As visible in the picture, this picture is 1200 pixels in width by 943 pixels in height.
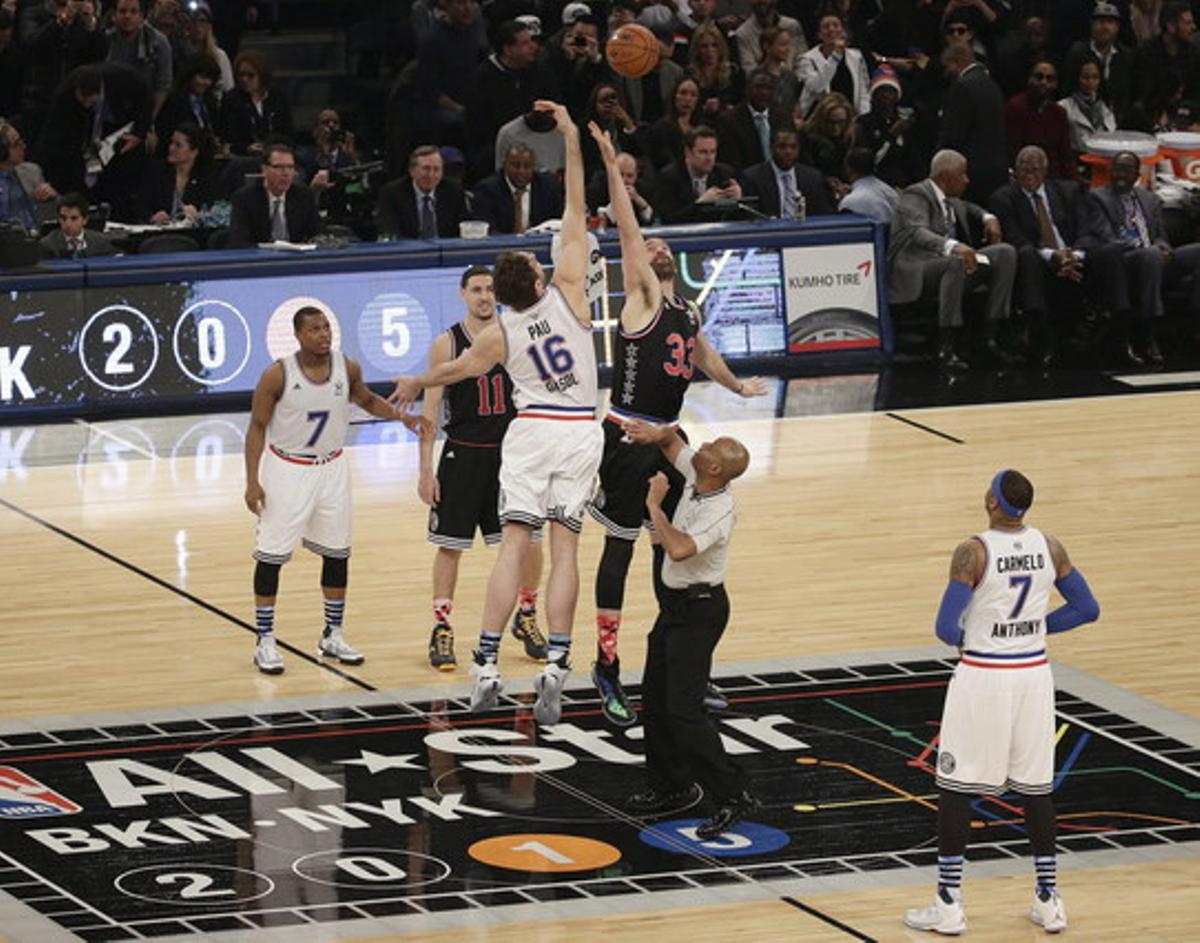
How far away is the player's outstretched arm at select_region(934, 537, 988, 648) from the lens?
11.0m

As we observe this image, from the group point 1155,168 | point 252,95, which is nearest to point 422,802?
point 252,95

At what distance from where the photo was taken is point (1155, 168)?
2517cm

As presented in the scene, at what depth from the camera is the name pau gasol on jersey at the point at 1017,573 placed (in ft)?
36.2

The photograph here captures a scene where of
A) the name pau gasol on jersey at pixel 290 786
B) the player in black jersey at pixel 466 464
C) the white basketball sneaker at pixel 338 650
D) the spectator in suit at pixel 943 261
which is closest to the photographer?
the name pau gasol on jersey at pixel 290 786

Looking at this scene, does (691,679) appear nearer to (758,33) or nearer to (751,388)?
(751,388)

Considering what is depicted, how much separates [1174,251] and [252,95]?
8.20 meters

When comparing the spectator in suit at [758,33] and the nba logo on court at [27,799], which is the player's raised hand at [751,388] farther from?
the spectator in suit at [758,33]

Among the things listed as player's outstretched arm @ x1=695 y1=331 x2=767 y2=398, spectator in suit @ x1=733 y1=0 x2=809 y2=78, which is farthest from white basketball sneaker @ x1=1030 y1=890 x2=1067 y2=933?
spectator in suit @ x1=733 y1=0 x2=809 y2=78

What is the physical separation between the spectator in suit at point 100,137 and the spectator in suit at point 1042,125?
7989 millimetres

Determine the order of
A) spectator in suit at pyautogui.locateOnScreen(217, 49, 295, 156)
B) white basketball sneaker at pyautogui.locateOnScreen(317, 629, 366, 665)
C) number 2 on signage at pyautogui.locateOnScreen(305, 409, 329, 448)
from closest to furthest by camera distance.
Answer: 1. number 2 on signage at pyautogui.locateOnScreen(305, 409, 329, 448)
2. white basketball sneaker at pyautogui.locateOnScreen(317, 629, 366, 665)
3. spectator in suit at pyautogui.locateOnScreen(217, 49, 295, 156)

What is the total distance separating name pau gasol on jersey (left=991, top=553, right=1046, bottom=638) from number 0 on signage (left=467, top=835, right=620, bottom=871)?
2109 millimetres

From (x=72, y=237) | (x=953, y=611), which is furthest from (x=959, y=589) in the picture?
(x=72, y=237)

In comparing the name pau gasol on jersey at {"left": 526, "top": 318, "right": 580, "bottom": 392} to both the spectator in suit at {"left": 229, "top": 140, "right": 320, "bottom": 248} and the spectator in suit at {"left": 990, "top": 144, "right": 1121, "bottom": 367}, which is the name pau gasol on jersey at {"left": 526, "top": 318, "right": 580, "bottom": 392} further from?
the spectator in suit at {"left": 990, "top": 144, "right": 1121, "bottom": 367}

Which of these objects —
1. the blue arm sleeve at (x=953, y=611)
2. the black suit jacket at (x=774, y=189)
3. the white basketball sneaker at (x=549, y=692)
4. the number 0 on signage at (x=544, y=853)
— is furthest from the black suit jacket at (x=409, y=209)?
the blue arm sleeve at (x=953, y=611)
